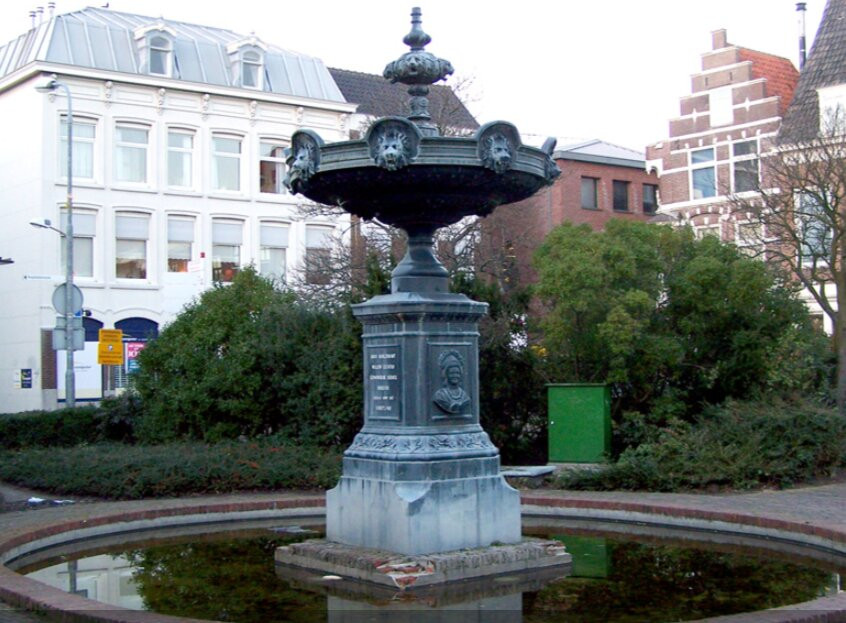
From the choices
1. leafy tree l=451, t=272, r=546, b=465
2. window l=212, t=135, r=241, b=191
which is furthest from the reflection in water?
window l=212, t=135, r=241, b=191

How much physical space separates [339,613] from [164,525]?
533 cm

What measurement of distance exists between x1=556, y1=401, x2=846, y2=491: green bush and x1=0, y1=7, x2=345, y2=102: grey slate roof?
30.7 meters

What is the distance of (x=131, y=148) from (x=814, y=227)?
89.7 feet

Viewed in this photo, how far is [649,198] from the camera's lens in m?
54.6

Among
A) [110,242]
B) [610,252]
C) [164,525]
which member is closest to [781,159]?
[610,252]

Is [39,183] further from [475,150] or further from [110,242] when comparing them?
[475,150]

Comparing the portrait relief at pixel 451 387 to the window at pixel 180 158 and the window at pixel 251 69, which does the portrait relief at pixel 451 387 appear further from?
the window at pixel 251 69

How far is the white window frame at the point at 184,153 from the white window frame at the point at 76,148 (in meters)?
2.71

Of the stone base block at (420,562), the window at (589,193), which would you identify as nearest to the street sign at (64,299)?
the stone base block at (420,562)

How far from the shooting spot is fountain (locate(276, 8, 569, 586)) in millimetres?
8914

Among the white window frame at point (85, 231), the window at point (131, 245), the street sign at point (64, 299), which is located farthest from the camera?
the window at point (131, 245)

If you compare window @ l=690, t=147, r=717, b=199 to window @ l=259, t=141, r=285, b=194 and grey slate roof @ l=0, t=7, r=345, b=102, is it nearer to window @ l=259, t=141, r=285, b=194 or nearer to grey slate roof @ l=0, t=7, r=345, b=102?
grey slate roof @ l=0, t=7, r=345, b=102

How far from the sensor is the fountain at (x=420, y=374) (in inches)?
351

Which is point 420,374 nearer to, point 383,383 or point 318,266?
point 383,383
